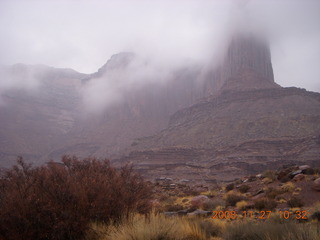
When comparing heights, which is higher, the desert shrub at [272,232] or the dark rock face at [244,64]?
the dark rock face at [244,64]

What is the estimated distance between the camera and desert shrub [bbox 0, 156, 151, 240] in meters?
6.41

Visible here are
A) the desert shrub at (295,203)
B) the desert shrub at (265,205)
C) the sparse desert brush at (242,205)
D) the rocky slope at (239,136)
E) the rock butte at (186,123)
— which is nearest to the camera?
the desert shrub at (295,203)

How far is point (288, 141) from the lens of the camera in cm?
5981

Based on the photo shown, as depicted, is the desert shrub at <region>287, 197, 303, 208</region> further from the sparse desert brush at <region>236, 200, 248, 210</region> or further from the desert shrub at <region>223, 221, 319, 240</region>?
the desert shrub at <region>223, 221, 319, 240</region>

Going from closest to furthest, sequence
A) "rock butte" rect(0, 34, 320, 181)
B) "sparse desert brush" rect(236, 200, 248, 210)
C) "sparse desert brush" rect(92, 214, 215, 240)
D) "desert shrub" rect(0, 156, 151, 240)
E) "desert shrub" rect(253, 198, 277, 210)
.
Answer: "sparse desert brush" rect(92, 214, 215, 240), "desert shrub" rect(0, 156, 151, 240), "desert shrub" rect(253, 198, 277, 210), "sparse desert brush" rect(236, 200, 248, 210), "rock butte" rect(0, 34, 320, 181)

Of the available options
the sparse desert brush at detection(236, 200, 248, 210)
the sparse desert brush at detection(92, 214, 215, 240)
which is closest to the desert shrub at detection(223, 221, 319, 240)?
the sparse desert brush at detection(92, 214, 215, 240)

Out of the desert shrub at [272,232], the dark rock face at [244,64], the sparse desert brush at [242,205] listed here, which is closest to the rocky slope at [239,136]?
the dark rock face at [244,64]

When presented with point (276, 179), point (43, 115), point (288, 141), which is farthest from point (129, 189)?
point (43, 115)

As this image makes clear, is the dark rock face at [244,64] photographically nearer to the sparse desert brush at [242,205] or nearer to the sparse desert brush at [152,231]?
the sparse desert brush at [242,205]

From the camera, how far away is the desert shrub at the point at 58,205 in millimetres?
6406

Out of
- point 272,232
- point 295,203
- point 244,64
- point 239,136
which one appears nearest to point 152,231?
point 272,232

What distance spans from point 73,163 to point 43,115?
159 meters

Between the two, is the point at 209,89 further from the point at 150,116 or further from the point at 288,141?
the point at 288,141

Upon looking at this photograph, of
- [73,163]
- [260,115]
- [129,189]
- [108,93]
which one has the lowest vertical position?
[129,189]
